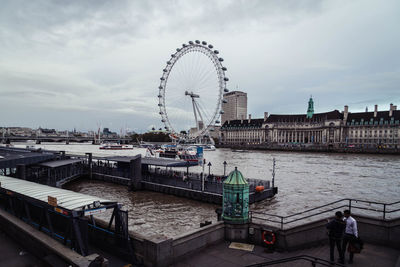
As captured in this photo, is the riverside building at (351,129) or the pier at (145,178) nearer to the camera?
the pier at (145,178)

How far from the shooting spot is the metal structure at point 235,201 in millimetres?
12691

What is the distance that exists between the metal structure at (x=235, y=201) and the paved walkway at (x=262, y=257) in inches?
58.2

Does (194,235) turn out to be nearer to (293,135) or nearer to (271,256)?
(271,256)

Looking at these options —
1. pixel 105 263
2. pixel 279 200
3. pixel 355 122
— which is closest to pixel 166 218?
pixel 279 200

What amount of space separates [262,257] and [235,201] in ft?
9.46

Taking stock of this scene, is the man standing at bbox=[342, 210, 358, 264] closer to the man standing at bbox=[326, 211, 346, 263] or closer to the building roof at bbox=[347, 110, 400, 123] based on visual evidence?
the man standing at bbox=[326, 211, 346, 263]

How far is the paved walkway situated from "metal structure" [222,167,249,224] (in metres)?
1.48

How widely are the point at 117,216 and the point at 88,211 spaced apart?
1.18m

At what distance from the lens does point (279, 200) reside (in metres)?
30.1

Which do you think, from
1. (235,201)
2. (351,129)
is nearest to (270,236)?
(235,201)

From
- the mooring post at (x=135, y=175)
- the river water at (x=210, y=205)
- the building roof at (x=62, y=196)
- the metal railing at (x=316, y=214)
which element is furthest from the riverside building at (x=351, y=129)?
the building roof at (x=62, y=196)

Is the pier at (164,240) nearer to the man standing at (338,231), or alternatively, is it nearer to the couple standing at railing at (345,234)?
the couple standing at railing at (345,234)

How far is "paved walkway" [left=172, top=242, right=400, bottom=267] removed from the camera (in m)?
9.74

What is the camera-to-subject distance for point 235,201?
13.0m
